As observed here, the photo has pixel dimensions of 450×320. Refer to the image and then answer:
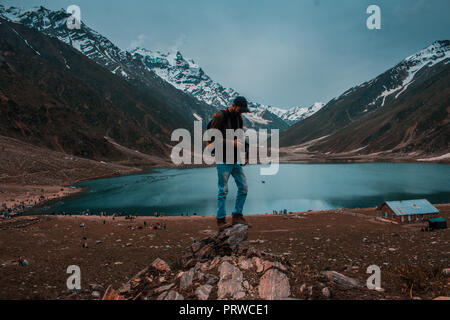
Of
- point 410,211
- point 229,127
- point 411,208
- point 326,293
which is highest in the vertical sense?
point 229,127

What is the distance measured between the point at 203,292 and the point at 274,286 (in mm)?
1650

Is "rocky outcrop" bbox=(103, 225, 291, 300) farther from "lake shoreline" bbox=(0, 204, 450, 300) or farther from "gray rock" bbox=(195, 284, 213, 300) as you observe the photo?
"lake shoreline" bbox=(0, 204, 450, 300)

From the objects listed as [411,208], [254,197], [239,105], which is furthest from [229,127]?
[254,197]

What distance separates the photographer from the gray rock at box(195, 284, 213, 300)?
19.8ft

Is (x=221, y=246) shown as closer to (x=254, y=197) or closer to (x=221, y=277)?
(x=221, y=277)

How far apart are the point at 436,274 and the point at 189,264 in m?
7.27

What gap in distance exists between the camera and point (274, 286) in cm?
623

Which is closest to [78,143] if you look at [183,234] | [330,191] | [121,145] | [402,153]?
[121,145]

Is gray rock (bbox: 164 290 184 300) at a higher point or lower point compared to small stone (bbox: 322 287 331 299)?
lower

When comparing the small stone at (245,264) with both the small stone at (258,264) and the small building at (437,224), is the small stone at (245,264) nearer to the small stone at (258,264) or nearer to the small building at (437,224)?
the small stone at (258,264)

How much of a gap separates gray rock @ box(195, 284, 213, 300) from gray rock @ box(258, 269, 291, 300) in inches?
46.9

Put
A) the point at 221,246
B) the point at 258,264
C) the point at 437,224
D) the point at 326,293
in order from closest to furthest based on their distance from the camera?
1. the point at 326,293
2. the point at 258,264
3. the point at 221,246
4. the point at 437,224

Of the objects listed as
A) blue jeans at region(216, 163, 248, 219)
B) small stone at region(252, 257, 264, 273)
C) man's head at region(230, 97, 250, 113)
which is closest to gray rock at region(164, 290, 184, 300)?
small stone at region(252, 257, 264, 273)

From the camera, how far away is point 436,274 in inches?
308
